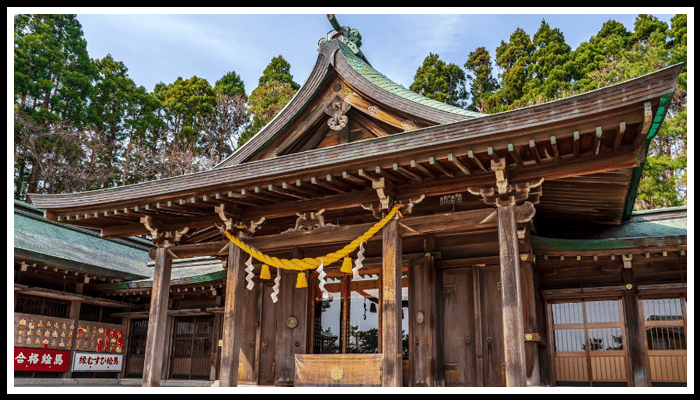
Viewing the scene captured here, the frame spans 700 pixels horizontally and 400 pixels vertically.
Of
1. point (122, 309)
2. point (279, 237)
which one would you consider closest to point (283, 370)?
point (279, 237)

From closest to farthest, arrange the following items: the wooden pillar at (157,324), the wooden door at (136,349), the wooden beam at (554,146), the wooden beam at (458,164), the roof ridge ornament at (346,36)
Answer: the wooden beam at (554,146) → the wooden beam at (458,164) → the wooden pillar at (157,324) → the roof ridge ornament at (346,36) → the wooden door at (136,349)

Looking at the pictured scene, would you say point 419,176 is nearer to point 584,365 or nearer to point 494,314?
point 494,314

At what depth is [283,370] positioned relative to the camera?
10297 millimetres

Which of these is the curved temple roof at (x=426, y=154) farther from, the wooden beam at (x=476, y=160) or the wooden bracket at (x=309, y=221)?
the wooden bracket at (x=309, y=221)

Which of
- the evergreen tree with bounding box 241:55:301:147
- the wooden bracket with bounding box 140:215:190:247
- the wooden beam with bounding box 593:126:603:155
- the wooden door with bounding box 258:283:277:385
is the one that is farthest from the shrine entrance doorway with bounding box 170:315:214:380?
the evergreen tree with bounding box 241:55:301:147

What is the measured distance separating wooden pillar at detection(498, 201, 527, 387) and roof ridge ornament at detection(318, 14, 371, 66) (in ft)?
17.7

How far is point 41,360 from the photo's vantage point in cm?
1314

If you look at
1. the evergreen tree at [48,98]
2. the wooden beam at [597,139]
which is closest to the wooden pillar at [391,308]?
the wooden beam at [597,139]

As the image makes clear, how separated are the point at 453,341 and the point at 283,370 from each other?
3396mm

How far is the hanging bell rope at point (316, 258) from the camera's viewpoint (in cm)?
833

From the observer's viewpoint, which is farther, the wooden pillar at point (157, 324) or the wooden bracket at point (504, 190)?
the wooden pillar at point (157, 324)

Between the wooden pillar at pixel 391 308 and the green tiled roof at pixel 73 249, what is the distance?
896 centimetres

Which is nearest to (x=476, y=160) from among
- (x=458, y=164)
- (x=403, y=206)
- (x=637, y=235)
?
(x=458, y=164)

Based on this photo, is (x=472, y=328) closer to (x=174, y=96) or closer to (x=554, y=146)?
(x=554, y=146)
